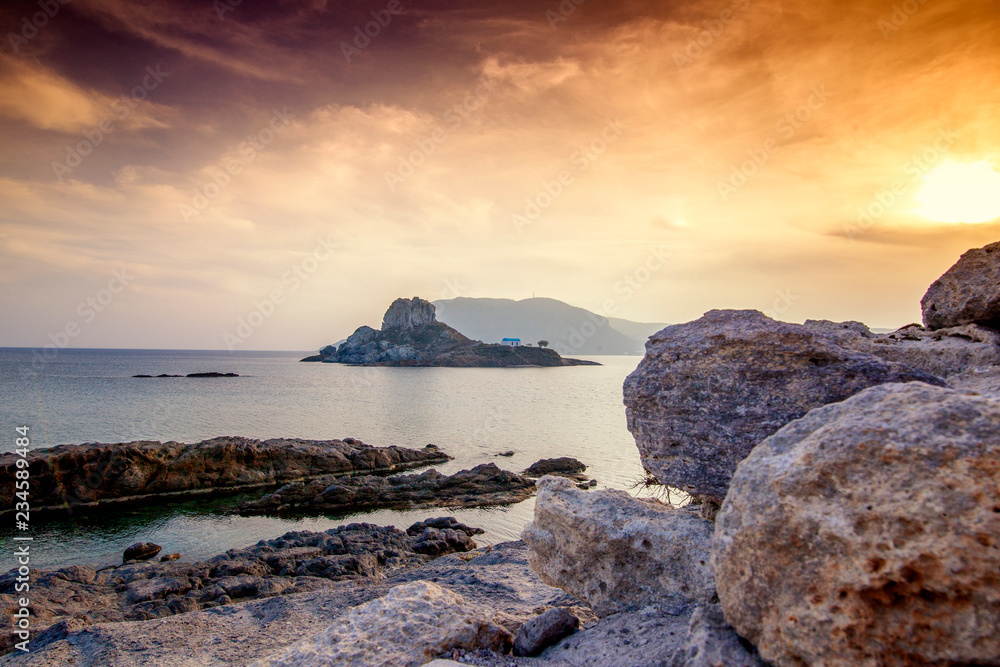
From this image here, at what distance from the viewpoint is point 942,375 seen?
20.7ft

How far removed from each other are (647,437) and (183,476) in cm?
2618

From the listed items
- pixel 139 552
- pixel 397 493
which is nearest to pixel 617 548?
pixel 139 552

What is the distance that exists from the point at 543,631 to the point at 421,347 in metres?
164

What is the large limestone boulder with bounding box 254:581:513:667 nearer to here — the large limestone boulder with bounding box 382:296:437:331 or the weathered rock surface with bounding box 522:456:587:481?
the weathered rock surface with bounding box 522:456:587:481

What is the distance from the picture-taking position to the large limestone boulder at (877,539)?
280 centimetres

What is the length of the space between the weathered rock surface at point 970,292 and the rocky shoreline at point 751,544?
0.09 ft

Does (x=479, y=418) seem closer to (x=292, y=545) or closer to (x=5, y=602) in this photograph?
(x=292, y=545)

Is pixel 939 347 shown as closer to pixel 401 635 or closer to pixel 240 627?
pixel 401 635

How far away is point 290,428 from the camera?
137ft

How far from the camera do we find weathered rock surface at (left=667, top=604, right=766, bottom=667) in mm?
3633

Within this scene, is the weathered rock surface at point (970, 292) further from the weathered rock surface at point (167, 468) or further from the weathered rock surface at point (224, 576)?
the weathered rock surface at point (167, 468)

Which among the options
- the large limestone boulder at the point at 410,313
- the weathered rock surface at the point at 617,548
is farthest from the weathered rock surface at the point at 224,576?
the large limestone boulder at the point at 410,313

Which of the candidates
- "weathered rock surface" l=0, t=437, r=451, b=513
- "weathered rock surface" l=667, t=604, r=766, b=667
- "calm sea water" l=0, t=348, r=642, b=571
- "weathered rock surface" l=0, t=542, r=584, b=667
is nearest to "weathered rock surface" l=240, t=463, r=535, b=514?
"calm sea water" l=0, t=348, r=642, b=571

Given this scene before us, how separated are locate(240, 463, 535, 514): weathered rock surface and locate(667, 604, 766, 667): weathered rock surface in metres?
19.6
